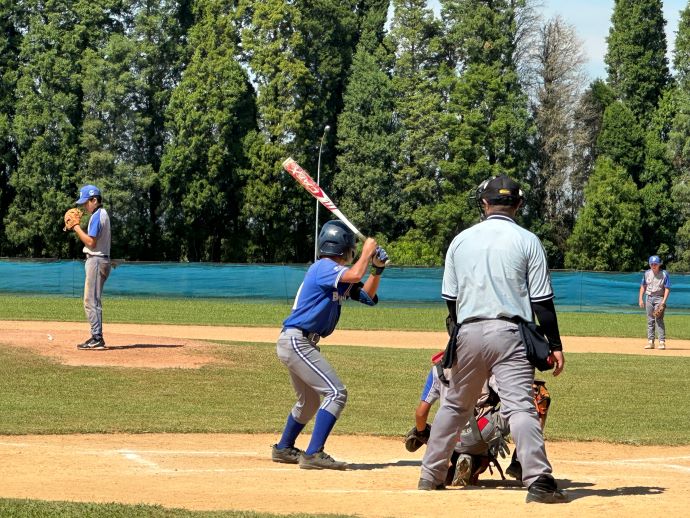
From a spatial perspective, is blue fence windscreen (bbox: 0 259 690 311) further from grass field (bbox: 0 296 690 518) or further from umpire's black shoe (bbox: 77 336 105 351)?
umpire's black shoe (bbox: 77 336 105 351)

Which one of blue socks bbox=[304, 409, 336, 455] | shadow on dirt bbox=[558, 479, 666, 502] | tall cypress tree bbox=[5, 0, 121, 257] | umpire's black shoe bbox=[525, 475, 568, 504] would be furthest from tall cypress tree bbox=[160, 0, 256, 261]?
umpire's black shoe bbox=[525, 475, 568, 504]

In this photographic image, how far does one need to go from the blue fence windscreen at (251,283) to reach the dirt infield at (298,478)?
2678 cm

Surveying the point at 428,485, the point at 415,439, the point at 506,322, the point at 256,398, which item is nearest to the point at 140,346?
the point at 256,398

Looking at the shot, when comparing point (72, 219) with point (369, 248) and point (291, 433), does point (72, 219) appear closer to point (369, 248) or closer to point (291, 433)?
point (291, 433)

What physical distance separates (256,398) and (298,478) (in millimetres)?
5681

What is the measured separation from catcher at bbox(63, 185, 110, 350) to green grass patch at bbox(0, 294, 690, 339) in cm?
1331

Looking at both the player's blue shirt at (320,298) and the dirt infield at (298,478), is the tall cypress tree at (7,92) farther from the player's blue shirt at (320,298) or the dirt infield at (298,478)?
the player's blue shirt at (320,298)

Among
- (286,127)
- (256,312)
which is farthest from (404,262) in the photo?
(256,312)

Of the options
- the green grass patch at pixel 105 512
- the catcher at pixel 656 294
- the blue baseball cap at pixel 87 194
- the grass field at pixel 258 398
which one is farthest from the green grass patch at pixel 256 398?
the catcher at pixel 656 294

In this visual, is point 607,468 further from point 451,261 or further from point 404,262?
point 404,262

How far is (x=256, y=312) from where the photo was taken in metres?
33.4

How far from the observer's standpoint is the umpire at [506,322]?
7180 millimetres

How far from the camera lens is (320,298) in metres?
8.93

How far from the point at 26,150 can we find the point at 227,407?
53443 mm
